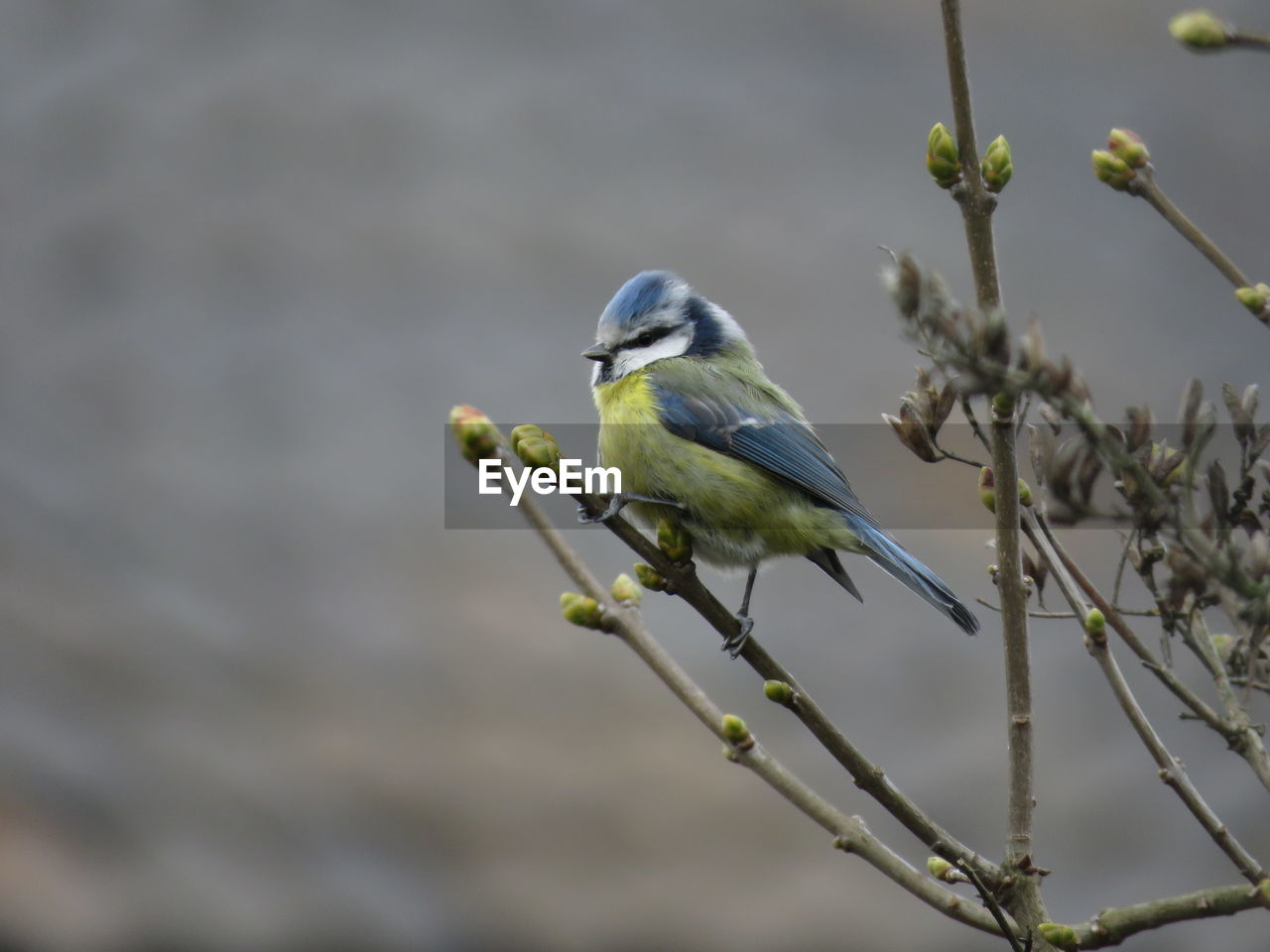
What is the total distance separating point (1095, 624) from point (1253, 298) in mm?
A: 392

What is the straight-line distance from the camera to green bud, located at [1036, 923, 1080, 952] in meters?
1.26

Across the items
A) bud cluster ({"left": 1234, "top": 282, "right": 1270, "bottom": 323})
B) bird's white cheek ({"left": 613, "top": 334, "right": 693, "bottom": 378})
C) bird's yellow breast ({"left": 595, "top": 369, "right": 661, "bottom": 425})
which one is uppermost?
bird's white cheek ({"left": 613, "top": 334, "right": 693, "bottom": 378})

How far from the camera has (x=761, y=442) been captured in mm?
2670

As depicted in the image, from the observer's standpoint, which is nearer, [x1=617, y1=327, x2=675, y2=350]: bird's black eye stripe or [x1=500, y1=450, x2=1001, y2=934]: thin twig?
[x1=500, y1=450, x2=1001, y2=934]: thin twig

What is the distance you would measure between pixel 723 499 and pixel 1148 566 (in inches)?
47.5

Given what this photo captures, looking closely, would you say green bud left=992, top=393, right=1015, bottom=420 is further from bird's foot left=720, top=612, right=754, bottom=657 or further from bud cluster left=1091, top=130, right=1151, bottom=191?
bird's foot left=720, top=612, right=754, bottom=657

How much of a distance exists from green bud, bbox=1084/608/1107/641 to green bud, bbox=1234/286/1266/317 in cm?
37

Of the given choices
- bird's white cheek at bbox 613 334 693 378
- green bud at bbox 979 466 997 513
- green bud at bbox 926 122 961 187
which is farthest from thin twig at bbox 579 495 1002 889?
bird's white cheek at bbox 613 334 693 378

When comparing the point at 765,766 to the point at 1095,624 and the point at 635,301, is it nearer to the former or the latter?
the point at 1095,624

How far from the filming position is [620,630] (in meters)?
1.34

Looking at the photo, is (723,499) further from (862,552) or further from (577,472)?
(577,472)

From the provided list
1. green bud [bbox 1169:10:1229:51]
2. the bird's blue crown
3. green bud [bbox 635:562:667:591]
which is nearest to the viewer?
green bud [bbox 1169:10:1229:51]

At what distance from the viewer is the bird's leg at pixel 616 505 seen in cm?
158

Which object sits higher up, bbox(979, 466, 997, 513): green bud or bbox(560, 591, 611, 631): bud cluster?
bbox(979, 466, 997, 513): green bud
